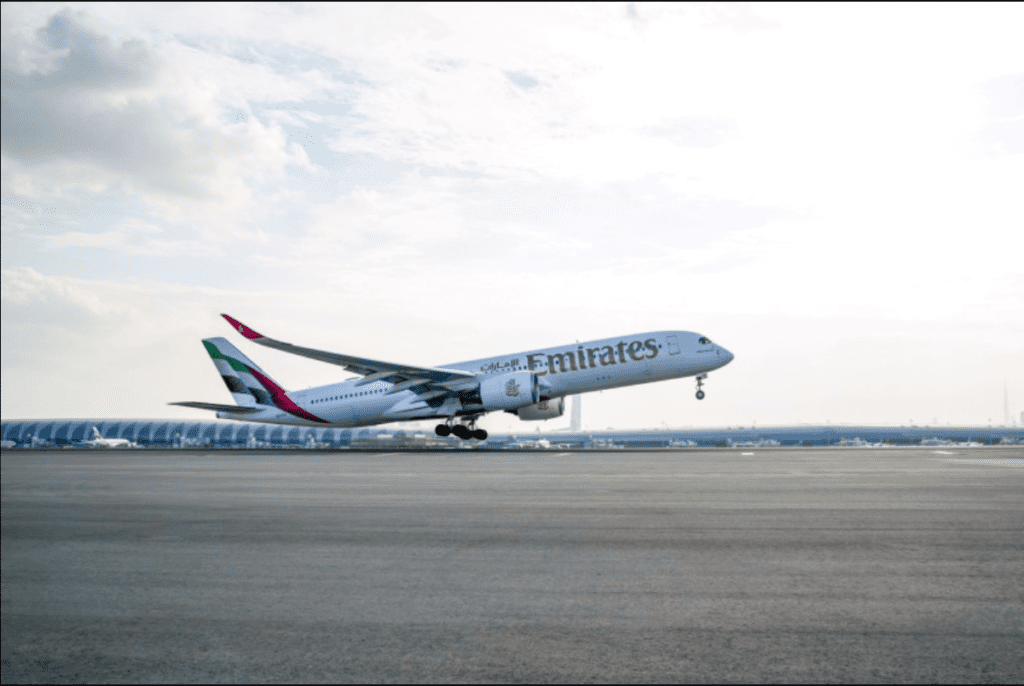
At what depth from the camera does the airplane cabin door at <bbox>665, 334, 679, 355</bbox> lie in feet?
128

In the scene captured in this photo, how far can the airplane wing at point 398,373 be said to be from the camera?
37156 millimetres

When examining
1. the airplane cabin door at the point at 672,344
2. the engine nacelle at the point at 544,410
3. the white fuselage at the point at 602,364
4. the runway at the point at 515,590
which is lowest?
the runway at the point at 515,590

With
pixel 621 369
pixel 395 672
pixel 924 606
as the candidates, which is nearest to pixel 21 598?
pixel 395 672

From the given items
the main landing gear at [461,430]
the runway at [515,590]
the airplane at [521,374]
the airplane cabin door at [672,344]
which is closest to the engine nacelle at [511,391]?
the airplane at [521,374]

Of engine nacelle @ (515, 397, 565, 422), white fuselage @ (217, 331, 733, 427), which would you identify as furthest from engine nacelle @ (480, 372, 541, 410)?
engine nacelle @ (515, 397, 565, 422)

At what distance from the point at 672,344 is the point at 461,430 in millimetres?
13211

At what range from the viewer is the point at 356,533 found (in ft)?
30.6

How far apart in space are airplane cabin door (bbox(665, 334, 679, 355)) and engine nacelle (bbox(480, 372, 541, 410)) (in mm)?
7402

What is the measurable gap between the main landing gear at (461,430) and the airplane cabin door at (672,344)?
12.1m

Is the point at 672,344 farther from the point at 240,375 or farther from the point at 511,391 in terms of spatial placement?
the point at 240,375

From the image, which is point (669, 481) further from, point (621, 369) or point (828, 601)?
point (621, 369)

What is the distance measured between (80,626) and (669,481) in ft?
43.9

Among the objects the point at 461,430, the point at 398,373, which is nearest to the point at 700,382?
the point at 461,430

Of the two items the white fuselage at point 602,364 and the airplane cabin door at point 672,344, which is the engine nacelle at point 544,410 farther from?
the airplane cabin door at point 672,344
